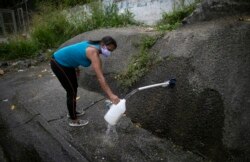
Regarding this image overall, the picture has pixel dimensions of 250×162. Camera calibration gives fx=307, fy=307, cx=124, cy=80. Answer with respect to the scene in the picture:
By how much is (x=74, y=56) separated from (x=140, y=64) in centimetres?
140

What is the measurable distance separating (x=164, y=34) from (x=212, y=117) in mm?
2381

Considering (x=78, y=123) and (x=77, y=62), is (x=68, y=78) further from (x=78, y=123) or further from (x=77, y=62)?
(x=78, y=123)

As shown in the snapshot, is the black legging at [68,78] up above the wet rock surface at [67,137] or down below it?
above

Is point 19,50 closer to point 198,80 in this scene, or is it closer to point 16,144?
point 16,144

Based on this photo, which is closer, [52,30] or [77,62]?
[77,62]

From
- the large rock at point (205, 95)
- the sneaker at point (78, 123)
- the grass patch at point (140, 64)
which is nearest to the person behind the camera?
the large rock at point (205, 95)

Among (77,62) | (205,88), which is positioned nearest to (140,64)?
(77,62)

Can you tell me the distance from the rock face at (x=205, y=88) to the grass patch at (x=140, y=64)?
0.46 feet

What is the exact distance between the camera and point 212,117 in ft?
13.3

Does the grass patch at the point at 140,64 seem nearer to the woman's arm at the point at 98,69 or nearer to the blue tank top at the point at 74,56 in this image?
the blue tank top at the point at 74,56

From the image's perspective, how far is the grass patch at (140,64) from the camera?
5.43 m

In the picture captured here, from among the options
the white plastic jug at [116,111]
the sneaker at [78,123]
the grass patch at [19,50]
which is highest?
the white plastic jug at [116,111]

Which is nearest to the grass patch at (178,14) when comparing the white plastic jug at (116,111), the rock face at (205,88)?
the rock face at (205,88)

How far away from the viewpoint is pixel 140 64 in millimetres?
5562
